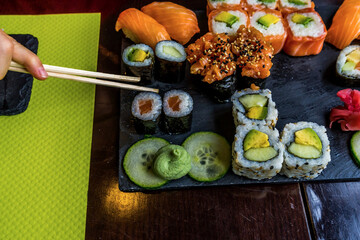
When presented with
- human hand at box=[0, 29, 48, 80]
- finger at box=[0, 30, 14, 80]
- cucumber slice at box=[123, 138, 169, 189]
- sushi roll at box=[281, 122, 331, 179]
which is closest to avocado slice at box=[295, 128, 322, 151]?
sushi roll at box=[281, 122, 331, 179]

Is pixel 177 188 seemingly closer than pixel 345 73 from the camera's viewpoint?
Yes

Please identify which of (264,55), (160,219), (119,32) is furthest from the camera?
(119,32)

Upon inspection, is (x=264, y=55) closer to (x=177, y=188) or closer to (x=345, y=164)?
(x=345, y=164)

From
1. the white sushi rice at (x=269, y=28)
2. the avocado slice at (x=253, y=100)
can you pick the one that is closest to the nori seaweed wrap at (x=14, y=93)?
the avocado slice at (x=253, y=100)

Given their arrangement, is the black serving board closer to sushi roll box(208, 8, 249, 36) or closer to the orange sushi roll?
the orange sushi roll

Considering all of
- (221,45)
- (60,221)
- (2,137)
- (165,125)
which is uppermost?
(221,45)

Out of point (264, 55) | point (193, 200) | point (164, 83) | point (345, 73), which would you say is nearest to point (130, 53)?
point (164, 83)

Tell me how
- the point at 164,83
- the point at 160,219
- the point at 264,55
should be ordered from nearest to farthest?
the point at 160,219 < the point at 264,55 < the point at 164,83

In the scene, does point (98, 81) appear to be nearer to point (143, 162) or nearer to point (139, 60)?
point (139, 60)
